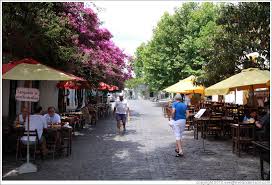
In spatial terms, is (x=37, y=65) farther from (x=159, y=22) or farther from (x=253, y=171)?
(x=159, y=22)

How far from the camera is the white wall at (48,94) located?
2233 centimetres

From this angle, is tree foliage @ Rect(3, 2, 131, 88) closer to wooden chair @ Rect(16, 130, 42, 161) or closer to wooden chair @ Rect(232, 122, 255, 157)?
wooden chair @ Rect(16, 130, 42, 161)

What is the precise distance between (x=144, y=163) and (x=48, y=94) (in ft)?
46.7

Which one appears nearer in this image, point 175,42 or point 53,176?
point 53,176

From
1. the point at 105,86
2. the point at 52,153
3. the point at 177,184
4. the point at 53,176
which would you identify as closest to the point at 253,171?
the point at 177,184

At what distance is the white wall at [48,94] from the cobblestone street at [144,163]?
9.02 meters

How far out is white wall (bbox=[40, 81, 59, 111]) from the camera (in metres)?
22.3

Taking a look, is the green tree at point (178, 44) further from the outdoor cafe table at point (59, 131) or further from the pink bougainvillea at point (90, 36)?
the outdoor cafe table at point (59, 131)

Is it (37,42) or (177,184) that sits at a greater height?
(37,42)

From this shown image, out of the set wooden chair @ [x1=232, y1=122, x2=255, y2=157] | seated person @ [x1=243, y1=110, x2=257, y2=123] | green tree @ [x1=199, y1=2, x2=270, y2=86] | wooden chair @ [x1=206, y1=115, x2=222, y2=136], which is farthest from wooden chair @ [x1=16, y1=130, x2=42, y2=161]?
green tree @ [x1=199, y1=2, x2=270, y2=86]

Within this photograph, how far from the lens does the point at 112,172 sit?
28.6 feet

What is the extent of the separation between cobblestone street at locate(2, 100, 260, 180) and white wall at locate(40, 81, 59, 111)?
9.02m

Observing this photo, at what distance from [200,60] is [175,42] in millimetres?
3466

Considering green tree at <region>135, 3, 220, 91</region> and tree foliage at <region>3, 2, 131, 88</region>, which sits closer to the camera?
tree foliage at <region>3, 2, 131, 88</region>
